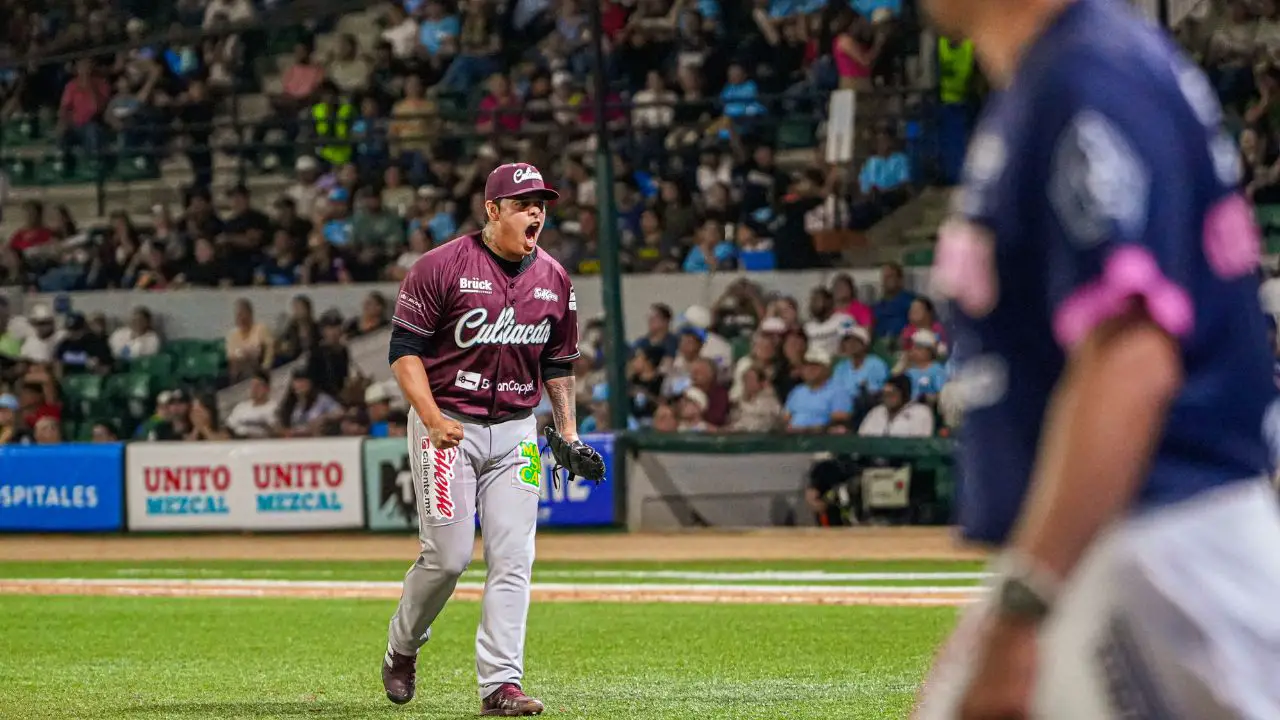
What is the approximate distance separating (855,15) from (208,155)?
33.5 ft

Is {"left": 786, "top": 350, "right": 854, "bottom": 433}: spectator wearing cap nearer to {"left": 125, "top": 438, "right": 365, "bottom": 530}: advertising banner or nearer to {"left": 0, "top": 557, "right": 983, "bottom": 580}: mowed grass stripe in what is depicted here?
{"left": 0, "top": 557, "right": 983, "bottom": 580}: mowed grass stripe

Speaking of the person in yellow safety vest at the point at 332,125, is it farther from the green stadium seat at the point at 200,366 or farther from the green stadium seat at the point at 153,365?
the green stadium seat at the point at 153,365

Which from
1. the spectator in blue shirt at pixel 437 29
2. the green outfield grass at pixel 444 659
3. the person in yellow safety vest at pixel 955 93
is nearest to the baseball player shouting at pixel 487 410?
the green outfield grass at pixel 444 659

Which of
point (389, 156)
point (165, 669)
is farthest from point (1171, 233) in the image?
point (389, 156)

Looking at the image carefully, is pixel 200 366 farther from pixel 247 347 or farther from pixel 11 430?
pixel 11 430

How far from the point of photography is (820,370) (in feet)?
62.2

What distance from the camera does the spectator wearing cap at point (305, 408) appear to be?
2122 centimetres

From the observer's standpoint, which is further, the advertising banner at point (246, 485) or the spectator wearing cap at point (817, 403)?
the advertising banner at point (246, 485)

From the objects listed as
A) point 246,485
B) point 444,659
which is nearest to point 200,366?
point 246,485

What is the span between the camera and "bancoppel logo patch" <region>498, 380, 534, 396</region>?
7.84m

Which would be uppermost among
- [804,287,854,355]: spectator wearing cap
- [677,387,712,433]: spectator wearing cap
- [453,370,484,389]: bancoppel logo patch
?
[453,370,484,389]: bancoppel logo patch

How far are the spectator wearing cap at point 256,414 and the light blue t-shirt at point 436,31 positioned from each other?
634 cm

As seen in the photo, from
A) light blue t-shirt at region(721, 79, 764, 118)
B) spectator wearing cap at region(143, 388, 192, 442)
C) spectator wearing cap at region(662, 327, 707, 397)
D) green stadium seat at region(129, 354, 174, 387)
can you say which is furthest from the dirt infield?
light blue t-shirt at region(721, 79, 764, 118)

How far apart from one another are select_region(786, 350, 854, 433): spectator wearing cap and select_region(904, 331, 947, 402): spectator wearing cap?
72 cm
